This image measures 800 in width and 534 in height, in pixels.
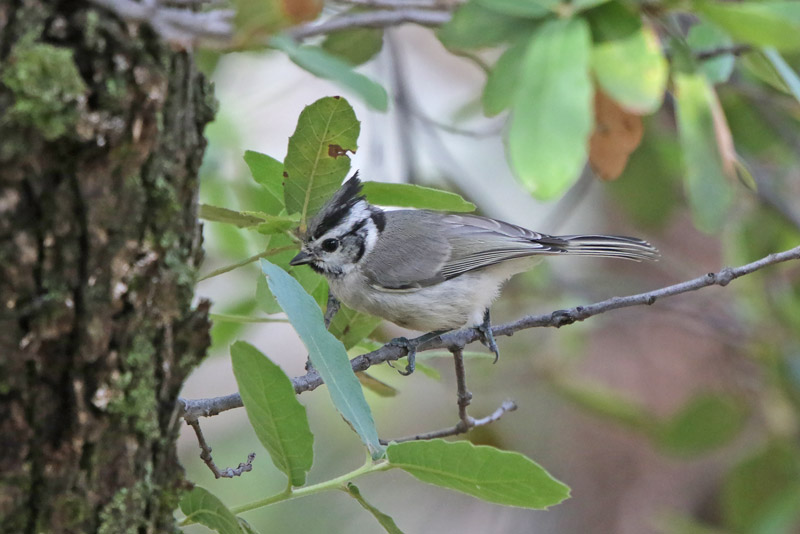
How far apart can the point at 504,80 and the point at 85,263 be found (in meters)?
1.05

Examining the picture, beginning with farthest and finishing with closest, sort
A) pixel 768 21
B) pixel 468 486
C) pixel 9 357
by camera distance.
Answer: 1. pixel 768 21
2. pixel 468 486
3. pixel 9 357

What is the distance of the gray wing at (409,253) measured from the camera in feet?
10.0

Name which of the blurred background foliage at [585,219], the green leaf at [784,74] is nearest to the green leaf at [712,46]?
the blurred background foliage at [585,219]

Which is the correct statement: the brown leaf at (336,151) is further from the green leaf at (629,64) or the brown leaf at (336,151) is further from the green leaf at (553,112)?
the green leaf at (629,64)

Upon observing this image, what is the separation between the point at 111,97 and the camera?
1.05 m

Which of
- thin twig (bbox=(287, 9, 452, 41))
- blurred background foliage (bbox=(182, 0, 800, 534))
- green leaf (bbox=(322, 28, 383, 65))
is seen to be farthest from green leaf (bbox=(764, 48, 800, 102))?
green leaf (bbox=(322, 28, 383, 65))

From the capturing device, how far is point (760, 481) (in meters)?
3.79

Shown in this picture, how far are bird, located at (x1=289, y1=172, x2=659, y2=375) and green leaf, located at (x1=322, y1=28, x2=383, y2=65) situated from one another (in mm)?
580

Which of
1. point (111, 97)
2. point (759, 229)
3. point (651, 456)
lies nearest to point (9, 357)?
point (111, 97)

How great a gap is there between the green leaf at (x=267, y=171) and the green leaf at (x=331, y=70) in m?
0.58

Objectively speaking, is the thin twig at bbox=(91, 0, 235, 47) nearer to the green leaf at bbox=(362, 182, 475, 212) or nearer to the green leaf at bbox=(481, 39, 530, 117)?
the green leaf at bbox=(362, 182, 475, 212)

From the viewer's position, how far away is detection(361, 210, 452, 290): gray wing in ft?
10.0

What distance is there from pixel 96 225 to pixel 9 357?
188mm

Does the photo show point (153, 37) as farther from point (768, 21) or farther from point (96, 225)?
point (768, 21)
